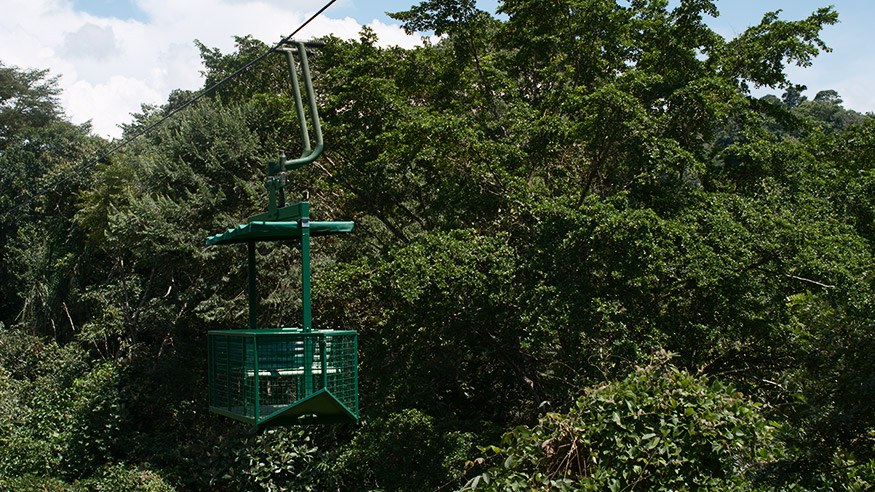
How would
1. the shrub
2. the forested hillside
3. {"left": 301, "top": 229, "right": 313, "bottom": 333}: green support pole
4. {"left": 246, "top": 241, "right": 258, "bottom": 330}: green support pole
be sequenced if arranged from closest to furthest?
the shrub < {"left": 301, "top": 229, "right": 313, "bottom": 333}: green support pole < the forested hillside < {"left": 246, "top": 241, "right": 258, "bottom": 330}: green support pole

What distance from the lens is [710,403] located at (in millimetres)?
5102

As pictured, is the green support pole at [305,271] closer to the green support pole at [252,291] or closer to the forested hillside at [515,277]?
the green support pole at [252,291]

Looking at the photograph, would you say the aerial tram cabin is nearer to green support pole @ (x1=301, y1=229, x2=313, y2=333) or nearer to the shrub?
green support pole @ (x1=301, y1=229, x2=313, y2=333)

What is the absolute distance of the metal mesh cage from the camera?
5055mm

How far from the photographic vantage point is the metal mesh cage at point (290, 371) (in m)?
5.05

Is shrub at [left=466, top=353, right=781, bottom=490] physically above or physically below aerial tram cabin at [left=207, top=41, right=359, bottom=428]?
below

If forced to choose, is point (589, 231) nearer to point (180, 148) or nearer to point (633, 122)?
point (633, 122)

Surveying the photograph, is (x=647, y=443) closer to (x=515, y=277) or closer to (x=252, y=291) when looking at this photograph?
(x=252, y=291)

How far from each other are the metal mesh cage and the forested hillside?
137cm

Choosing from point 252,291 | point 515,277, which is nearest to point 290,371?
point 252,291

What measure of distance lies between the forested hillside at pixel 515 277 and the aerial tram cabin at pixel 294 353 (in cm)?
143

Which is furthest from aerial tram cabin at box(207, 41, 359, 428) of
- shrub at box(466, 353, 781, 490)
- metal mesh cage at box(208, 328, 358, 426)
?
shrub at box(466, 353, 781, 490)

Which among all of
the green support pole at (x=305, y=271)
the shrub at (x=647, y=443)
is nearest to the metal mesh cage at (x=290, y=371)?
the green support pole at (x=305, y=271)

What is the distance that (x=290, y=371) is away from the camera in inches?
208
